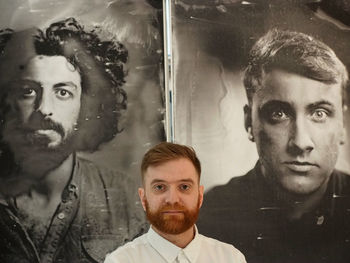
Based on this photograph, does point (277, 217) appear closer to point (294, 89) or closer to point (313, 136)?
point (313, 136)

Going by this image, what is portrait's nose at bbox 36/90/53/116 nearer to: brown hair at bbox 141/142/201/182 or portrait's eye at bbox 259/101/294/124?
portrait's eye at bbox 259/101/294/124

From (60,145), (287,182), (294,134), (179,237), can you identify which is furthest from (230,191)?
(179,237)

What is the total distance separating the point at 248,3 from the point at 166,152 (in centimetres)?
163

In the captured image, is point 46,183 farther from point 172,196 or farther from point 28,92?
point 172,196

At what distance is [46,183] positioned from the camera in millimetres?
2619

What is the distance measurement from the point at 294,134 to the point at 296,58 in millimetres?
434

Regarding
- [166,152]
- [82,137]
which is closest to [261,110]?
[82,137]

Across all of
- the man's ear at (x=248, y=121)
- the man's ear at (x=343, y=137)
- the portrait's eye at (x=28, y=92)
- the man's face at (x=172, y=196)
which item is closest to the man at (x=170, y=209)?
the man's face at (x=172, y=196)

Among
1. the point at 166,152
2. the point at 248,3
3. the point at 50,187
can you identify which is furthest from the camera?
the point at 248,3

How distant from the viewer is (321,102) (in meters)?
2.75

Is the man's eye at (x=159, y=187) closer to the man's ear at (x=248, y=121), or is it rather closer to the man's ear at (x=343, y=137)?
the man's ear at (x=248, y=121)

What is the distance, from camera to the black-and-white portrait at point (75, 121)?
2596 millimetres

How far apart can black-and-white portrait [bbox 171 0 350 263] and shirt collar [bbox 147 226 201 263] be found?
1.24m

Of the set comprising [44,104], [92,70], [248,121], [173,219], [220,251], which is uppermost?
[92,70]
